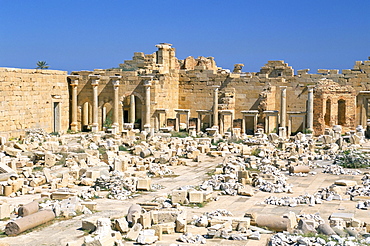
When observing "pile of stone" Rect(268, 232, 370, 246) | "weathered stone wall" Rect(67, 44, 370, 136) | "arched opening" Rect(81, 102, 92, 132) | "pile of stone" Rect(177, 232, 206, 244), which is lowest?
"pile of stone" Rect(177, 232, 206, 244)

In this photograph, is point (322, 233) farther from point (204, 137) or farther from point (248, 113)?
point (248, 113)

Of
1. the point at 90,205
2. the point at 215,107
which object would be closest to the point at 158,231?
the point at 90,205

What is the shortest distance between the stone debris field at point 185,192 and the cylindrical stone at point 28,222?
19 mm

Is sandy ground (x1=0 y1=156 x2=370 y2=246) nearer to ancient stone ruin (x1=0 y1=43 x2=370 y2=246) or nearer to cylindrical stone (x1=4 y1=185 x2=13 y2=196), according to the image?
ancient stone ruin (x1=0 y1=43 x2=370 y2=246)

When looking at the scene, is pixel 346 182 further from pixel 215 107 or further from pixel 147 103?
pixel 147 103

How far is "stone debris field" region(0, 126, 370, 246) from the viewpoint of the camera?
10258 millimetres

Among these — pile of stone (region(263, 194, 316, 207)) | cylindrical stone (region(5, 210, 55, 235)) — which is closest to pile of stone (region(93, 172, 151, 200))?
cylindrical stone (region(5, 210, 55, 235))

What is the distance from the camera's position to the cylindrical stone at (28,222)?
1059 cm

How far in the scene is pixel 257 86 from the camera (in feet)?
101

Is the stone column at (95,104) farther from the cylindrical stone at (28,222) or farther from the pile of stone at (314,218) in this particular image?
the pile of stone at (314,218)

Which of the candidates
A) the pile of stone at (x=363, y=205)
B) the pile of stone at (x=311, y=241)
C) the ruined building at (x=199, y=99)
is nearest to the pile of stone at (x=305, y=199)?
the pile of stone at (x=363, y=205)

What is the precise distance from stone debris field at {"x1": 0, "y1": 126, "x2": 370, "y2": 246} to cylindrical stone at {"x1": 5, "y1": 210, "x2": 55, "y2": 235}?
0.06 ft

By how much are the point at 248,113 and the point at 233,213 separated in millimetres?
17373

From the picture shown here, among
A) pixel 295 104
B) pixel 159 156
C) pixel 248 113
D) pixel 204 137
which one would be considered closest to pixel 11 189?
pixel 159 156
